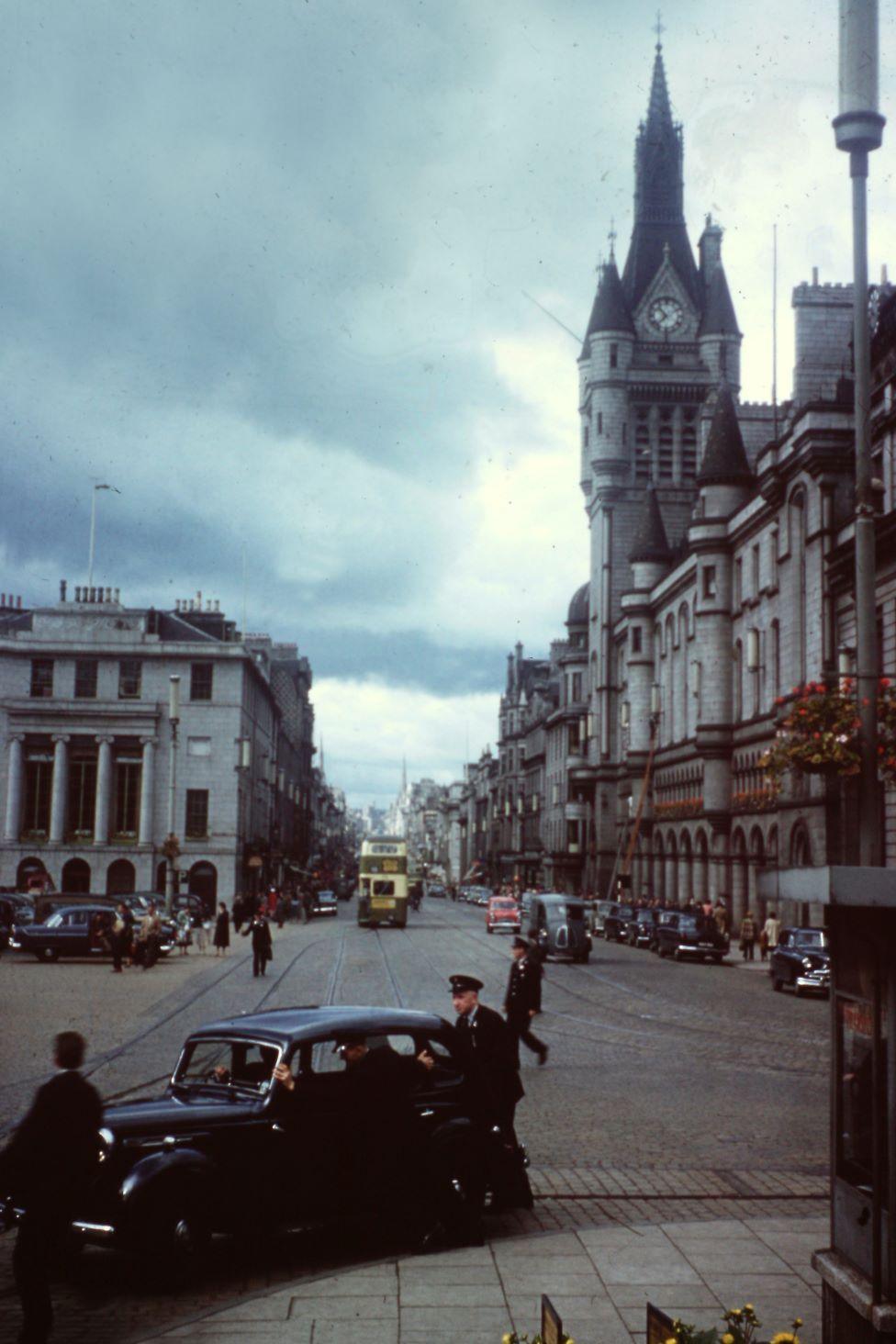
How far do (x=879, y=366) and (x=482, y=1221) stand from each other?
3996cm

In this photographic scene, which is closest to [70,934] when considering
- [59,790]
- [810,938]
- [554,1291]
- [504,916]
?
[810,938]

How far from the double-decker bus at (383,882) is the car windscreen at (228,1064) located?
185 ft

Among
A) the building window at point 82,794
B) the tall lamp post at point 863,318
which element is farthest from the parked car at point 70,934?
the building window at point 82,794

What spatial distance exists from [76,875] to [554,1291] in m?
73.9

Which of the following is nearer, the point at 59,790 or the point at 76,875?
the point at 76,875

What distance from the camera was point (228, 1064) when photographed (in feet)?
32.4

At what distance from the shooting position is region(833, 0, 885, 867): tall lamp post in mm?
12141

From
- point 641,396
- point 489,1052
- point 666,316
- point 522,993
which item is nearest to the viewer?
point 489,1052

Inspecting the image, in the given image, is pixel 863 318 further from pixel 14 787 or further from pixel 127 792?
pixel 14 787

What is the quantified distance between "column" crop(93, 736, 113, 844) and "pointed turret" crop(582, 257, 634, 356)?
47.9 m

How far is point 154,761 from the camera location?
8019 centimetres

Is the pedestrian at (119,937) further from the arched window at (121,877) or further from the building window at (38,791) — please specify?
the building window at (38,791)

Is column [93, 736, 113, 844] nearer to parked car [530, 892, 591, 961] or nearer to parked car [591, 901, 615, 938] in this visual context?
parked car [591, 901, 615, 938]

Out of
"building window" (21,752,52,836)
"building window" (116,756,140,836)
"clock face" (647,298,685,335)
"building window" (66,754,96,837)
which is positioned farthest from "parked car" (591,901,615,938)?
"clock face" (647,298,685,335)
